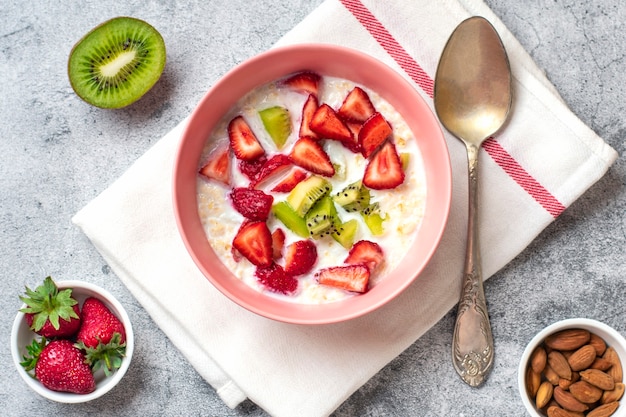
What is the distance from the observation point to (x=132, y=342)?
1720mm

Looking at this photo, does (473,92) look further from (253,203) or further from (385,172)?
(253,203)

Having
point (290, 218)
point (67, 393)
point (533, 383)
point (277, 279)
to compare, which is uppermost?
point (290, 218)

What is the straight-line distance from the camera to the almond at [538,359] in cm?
173

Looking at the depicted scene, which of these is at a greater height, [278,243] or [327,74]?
[327,74]

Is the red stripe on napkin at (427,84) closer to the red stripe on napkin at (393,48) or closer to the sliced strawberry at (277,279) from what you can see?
the red stripe on napkin at (393,48)

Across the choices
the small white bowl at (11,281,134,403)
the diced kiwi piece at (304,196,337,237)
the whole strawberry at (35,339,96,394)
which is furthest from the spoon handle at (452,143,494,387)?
the whole strawberry at (35,339,96,394)

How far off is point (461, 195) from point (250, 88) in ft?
1.84

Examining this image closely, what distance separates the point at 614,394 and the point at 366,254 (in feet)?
2.35

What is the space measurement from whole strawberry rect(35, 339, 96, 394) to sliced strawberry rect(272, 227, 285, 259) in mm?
539

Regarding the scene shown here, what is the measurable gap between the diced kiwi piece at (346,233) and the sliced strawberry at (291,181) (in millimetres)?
131

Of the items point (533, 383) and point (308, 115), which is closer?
point (308, 115)

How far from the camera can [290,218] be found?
1.62 metres

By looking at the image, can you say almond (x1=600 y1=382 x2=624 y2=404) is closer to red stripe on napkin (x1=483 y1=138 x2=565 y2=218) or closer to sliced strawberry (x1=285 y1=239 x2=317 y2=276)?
red stripe on napkin (x1=483 y1=138 x2=565 y2=218)

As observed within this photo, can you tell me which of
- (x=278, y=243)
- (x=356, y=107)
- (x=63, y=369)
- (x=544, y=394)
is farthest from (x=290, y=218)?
(x=544, y=394)
